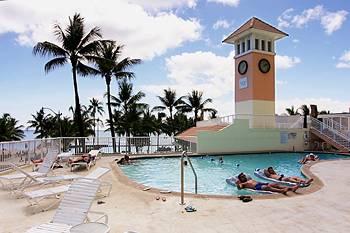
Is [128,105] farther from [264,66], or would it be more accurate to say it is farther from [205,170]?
[205,170]

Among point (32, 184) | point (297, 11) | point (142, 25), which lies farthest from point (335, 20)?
point (32, 184)

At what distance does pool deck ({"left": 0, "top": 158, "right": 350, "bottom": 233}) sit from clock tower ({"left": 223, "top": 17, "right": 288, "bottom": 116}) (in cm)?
1692

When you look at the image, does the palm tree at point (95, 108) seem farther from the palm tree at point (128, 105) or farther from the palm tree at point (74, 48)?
the palm tree at point (74, 48)

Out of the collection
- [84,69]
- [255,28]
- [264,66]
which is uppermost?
[255,28]

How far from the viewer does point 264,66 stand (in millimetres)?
25141

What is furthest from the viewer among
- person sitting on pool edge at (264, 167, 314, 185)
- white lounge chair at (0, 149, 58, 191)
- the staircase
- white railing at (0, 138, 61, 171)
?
the staircase

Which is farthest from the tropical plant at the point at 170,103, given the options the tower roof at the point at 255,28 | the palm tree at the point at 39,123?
the palm tree at the point at 39,123

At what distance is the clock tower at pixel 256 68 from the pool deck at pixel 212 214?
16916 millimetres

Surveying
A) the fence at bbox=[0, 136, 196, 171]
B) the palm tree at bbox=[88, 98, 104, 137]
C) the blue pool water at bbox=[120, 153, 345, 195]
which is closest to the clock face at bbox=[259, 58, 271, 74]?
the blue pool water at bbox=[120, 153, 345, 195]

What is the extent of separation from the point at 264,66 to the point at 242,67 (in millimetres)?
1774

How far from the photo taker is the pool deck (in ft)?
17.3

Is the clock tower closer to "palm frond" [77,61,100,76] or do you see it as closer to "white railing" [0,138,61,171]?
"palm frond" [77,61,100,76]

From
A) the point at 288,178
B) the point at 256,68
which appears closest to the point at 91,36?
the point at 256,68

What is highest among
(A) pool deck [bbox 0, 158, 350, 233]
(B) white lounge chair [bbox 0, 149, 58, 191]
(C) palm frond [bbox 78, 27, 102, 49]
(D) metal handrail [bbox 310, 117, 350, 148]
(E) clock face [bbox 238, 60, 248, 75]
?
(C) palm frond [bbox 78, 27, 102, 49]
